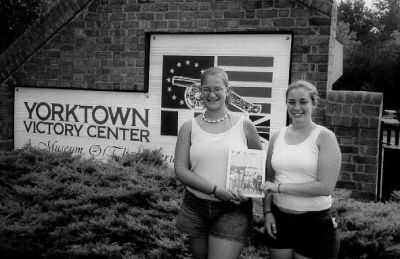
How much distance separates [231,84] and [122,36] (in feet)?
5.64

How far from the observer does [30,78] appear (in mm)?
6555

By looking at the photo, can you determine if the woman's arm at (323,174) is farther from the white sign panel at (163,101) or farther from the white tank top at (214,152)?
the white sign panel at (163,101)

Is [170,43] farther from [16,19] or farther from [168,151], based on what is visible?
[16,19]

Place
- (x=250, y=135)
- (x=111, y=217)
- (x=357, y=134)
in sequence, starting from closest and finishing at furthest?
1. (x=250, y=135)
2. (x=111, y=217)
3. (x=357, y=134)

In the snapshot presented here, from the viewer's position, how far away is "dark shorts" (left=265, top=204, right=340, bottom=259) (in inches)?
97.3

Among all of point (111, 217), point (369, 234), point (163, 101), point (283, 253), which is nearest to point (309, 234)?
point (283, 253)

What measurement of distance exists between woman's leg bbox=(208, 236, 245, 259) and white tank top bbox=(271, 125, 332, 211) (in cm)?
36

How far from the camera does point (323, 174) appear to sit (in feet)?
8.07

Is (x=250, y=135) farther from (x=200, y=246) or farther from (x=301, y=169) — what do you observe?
(x=200, y=246)

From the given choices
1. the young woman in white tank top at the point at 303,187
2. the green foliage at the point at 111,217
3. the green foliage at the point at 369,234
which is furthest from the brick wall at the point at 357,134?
the young woman in white tank top at the point at 303,187

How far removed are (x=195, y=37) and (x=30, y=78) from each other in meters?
2.62

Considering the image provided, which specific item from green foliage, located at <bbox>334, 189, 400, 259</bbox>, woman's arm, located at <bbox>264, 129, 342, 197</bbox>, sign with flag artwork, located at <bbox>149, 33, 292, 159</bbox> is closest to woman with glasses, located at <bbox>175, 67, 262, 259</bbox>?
woman's arm, located at <bbox>264, 129, 342, 197</bbox>

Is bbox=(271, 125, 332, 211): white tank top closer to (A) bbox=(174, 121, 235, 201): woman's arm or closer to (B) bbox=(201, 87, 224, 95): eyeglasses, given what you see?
(A) bbox=(174, 121, 235, 201): woman's arm

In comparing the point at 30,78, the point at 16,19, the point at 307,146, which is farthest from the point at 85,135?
the point at 16,19
